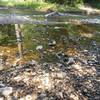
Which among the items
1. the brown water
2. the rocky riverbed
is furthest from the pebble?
the brown water

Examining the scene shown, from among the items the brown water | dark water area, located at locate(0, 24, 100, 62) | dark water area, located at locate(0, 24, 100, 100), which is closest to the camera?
dark water area, located at locate(0, 24, 100, 100)

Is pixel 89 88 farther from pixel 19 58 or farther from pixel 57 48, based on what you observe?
pixel 57 48

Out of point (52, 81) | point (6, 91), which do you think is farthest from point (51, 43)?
point (6, 91)

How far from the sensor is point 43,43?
12.2 metres

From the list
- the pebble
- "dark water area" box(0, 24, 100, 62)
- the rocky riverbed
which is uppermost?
the pebble

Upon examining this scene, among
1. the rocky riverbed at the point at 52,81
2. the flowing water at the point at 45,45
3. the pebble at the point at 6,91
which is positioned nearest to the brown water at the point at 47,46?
the flowing water at the point at 45,45

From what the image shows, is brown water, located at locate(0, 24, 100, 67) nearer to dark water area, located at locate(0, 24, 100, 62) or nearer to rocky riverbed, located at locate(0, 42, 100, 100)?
dark water area, located at locate(0, 24, 100, 62)

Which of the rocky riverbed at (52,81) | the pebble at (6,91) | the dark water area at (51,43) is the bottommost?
the dark water area at (51,43)

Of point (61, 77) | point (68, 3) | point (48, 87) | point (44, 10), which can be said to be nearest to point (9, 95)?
point (48, 87)

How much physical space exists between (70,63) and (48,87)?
2241 mm

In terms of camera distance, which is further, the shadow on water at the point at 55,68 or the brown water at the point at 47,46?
the brown water at the point at 47,46

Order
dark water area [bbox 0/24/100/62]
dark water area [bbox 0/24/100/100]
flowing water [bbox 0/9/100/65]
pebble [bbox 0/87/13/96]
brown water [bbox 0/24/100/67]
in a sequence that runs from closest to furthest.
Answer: pebble [bbox 0/87/13/96] → dark water area [bbox 0/24/100/100] → brown water [bbox 0/24/100/67] → flowing water [bbox 0/9/100/65] → dark water area [bbox 0/24/100/62]

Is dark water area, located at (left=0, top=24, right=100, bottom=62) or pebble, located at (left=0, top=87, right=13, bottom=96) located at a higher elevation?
pebble, located at (left=0, top=87, right=13, bottom=96)

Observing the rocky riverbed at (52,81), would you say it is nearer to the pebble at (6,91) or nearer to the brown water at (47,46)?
the pebble at (6,91)
